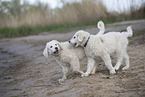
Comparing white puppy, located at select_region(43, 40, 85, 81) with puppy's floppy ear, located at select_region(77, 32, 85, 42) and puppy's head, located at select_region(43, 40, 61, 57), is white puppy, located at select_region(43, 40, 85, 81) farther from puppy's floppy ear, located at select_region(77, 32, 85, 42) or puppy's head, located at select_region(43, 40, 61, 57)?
puppy's floppy ear, located at select_region(77, 32, 85, 42)

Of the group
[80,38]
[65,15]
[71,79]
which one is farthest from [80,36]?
[65,15]

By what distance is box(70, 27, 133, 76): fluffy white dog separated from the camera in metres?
5.82

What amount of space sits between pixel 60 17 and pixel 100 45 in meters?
12.4

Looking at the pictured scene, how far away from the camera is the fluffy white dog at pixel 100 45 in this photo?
19.1 ft

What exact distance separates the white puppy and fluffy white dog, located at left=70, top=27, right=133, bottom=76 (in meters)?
0.33

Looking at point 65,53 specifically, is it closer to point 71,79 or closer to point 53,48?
point 53,48

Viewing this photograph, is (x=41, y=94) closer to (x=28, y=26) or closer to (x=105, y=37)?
(x=105, y=37)

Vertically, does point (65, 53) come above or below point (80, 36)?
below

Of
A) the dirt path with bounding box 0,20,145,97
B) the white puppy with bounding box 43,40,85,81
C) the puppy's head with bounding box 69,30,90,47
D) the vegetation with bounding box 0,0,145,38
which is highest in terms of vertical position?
the vegetation with bounding box 0,0,145,38

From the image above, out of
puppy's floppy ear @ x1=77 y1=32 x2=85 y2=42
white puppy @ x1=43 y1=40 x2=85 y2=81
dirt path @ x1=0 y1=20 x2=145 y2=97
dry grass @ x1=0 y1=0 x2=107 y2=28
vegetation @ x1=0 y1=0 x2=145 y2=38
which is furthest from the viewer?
dry grass @ x1=0 y1=0 x2=107 y2=28

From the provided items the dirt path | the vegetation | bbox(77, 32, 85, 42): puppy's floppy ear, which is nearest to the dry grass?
the vegetation

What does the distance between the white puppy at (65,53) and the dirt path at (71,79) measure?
424 millimetres

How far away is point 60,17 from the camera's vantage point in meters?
17.9

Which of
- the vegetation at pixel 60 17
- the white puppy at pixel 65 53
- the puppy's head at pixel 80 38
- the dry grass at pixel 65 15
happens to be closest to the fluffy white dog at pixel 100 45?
the puppy's head at pixel 80 38
